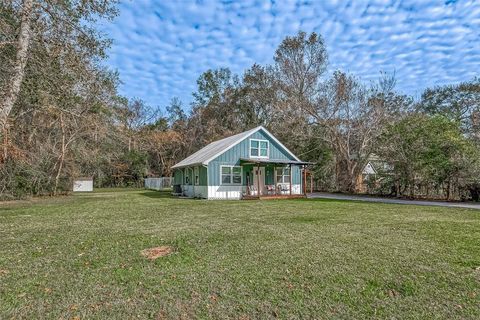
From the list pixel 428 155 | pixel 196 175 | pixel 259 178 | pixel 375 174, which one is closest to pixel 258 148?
pixel 259 178

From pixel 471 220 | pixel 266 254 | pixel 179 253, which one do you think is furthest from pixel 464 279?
pixel 471 220

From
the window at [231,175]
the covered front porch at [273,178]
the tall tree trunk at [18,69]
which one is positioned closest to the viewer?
the tall tree trunk at [18,69]

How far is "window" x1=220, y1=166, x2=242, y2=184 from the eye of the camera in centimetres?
1886

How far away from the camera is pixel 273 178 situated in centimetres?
2091

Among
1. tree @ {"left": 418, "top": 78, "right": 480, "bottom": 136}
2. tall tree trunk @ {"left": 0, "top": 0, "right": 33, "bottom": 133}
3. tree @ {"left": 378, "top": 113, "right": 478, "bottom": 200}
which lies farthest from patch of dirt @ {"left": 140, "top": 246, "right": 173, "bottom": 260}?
tree @ {"left": 418, "top": 78, "right": 480, "bottom": 136}

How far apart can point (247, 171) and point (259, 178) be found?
2.87ft

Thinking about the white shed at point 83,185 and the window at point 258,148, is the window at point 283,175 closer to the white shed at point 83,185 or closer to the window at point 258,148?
the window at point 258,148

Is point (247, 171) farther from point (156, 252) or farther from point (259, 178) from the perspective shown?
point (156, 252)

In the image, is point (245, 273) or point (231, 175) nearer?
point (245, 273)

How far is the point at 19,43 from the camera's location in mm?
8039

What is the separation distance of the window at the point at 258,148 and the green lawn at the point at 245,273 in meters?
12.7

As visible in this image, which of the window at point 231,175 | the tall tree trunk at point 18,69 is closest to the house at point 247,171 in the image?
the window at point 231,175

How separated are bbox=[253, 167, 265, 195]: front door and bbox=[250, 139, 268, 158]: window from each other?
91 cm

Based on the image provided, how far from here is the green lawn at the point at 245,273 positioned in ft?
10.9
